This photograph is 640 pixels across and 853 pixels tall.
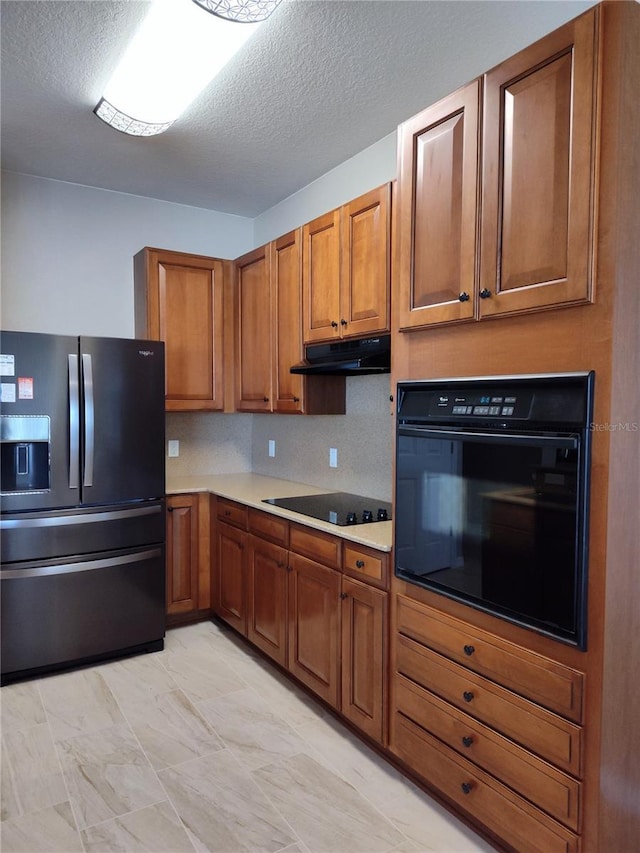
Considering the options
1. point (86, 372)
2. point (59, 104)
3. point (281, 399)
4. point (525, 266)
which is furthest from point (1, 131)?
point (525, 266)

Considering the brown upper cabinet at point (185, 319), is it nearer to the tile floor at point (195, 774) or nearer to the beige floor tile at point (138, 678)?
the beige floor tile at point (138, 678)

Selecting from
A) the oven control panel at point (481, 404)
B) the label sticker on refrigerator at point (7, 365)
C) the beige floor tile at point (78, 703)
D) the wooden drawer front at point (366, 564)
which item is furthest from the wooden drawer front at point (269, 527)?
the label sticker on refrigerator at point (7, 365)

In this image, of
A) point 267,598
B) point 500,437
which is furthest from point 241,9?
point 267,598

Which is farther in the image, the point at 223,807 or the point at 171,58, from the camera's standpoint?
the point at 171,58

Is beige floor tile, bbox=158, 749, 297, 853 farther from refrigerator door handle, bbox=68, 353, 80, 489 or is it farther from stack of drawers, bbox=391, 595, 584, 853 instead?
refrigerator door handle, bbox=68, 353, 80, 489

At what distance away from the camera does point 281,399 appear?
3.24 meters

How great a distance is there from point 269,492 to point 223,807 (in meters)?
1.68

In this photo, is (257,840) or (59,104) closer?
(257,840)

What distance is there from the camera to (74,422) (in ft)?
9.51

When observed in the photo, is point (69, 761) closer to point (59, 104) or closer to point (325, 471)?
point (325, 471)

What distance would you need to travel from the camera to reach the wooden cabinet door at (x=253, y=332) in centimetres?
336

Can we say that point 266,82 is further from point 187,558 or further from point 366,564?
point 187,558

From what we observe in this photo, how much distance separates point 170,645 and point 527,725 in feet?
7.64

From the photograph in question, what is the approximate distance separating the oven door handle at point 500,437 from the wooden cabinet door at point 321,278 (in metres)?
0.91
